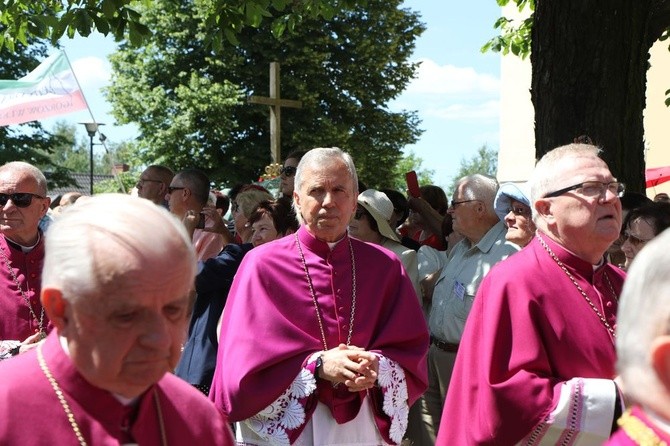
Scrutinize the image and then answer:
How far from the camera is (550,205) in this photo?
3.92m

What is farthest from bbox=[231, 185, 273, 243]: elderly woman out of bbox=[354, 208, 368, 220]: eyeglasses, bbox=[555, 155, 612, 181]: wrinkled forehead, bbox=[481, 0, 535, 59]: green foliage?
bbox=[481, 0, 535, 59]: green foliage

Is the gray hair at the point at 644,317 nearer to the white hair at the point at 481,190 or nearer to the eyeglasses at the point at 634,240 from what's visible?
the eyeglasses at the point at 634,240

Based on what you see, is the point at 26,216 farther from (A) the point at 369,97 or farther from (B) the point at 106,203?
(A) the point at 369,97

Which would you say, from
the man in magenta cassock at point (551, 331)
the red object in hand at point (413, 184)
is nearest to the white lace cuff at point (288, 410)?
the man in magenta cassock at point (551, 331)

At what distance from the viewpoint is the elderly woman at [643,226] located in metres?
5.34

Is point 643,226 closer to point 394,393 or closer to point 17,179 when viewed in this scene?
point 394,393

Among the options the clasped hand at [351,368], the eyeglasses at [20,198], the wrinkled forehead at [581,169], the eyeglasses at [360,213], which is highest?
the wrinkled forehead at [581,169]

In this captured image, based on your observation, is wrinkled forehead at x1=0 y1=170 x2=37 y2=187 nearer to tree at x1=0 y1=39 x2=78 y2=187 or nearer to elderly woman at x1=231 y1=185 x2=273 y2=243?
elderly woman at x1=231 y1=185 x2=273 y2=243

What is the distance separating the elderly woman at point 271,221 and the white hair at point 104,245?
3746mm

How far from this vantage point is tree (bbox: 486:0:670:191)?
7.00 m

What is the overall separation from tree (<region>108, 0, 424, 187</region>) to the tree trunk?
19.6 metres

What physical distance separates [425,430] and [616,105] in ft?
9.00

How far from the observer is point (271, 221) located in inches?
235

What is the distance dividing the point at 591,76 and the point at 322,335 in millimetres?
3480
